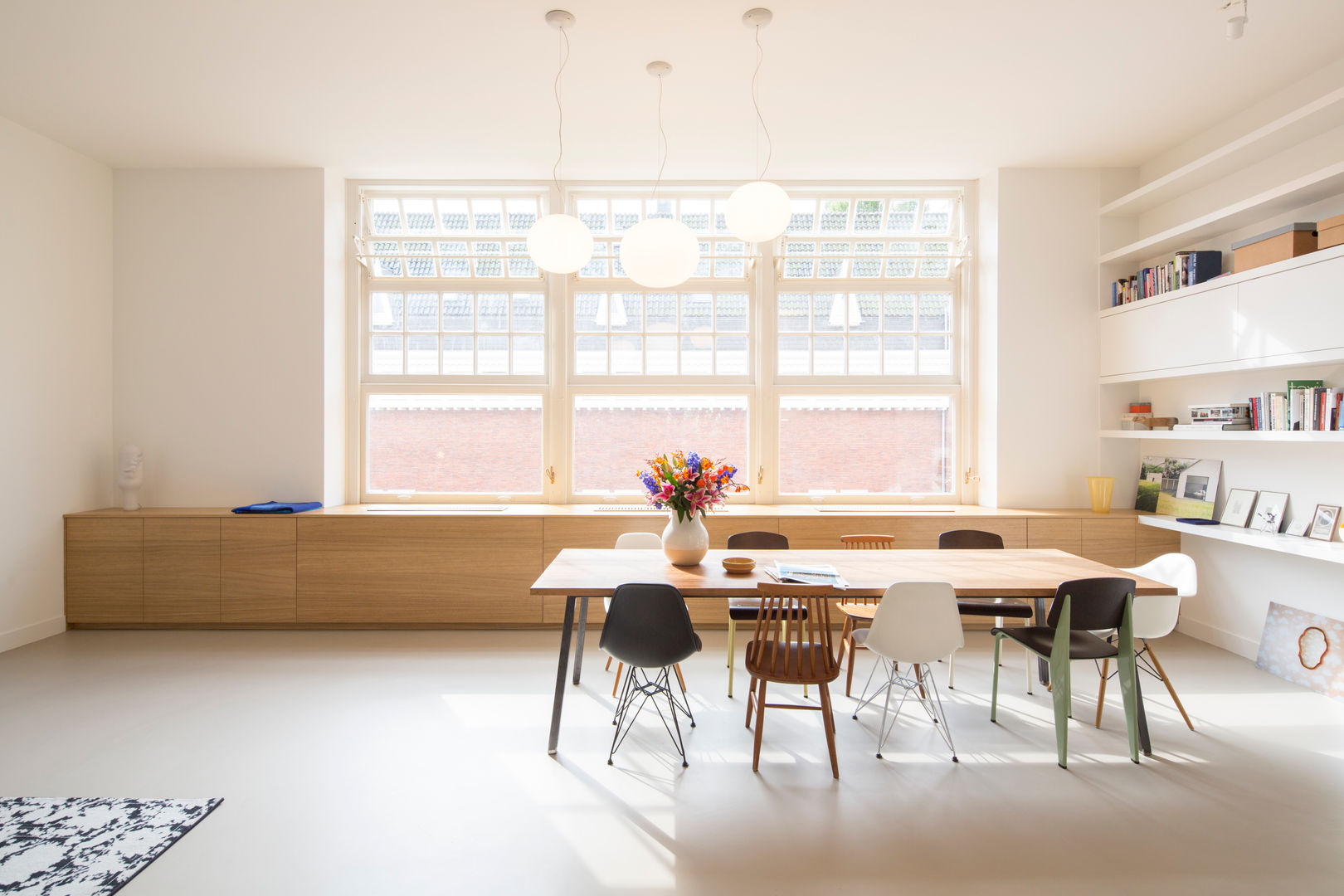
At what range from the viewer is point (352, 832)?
2449 millimetres

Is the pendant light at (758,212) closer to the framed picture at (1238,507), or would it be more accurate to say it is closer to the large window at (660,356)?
the large window at (660,356)

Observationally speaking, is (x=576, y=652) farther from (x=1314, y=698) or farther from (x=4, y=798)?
(x=1314, y=698)

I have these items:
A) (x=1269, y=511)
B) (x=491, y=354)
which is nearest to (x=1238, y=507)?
(x=1269, y=511)

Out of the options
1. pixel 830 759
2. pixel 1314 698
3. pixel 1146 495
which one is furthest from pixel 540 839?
pixel 1146 495

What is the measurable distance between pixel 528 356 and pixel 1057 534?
448cm

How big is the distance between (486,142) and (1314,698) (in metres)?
6.41

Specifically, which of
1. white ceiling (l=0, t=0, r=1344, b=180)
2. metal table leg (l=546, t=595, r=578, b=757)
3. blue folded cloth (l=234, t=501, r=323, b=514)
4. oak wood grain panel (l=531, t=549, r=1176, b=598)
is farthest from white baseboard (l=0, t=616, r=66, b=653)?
metal table leg (l=546, t=595, r=578, b=757)

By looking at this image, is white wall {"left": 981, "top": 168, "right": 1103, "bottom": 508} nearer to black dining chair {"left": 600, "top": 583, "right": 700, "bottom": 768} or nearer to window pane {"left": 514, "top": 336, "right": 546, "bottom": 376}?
black dining chair {"left": 600, "top": 583, "right": 700, "bottom": 768}

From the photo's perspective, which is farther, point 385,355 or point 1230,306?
point 385,355

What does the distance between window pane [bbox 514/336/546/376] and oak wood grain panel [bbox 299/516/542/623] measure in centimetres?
146

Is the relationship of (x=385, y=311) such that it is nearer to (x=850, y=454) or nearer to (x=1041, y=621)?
(x=850, y=454)

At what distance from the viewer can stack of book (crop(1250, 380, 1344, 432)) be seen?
11.7 ft

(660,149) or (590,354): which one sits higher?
(660,149)

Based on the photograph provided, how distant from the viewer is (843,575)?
325 cm
